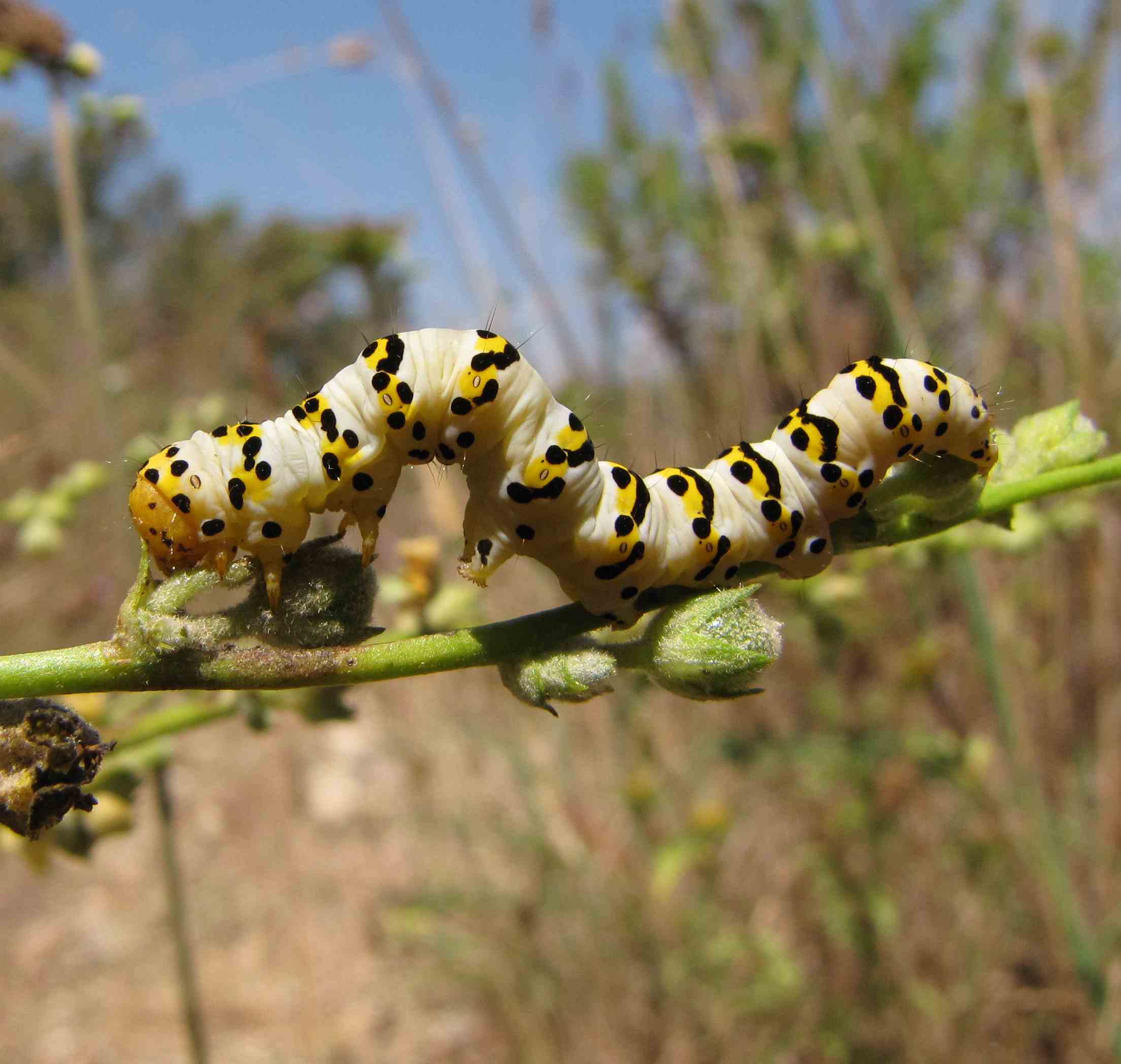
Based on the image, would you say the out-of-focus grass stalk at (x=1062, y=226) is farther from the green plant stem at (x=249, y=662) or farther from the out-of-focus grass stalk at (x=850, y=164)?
the green plant stem at (x=249, y=662)

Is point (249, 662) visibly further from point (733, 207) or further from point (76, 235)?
point (733, 207)

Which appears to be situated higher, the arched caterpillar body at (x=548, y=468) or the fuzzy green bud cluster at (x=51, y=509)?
the fuzzy green bud cluster at (x=51, y=509)

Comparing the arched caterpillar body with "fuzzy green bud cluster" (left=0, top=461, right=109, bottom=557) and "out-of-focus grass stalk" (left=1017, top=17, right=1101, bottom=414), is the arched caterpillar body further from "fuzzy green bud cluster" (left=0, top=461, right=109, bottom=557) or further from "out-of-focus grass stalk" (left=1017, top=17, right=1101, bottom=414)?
"out-of-focus grass stalk" (left=1017, top=17, right=1101, bottom=414)

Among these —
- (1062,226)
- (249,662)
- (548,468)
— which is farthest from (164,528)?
(1062,226)

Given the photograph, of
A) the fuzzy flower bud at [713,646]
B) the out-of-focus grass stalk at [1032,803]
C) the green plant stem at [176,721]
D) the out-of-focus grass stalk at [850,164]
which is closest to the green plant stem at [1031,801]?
the out-of-focus grass stalk at [1032,803]

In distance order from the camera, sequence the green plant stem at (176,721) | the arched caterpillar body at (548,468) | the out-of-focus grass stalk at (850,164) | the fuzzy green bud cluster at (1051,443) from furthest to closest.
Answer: the out-of-focus grass stalk at (850,164) < the green plant stem at (176,721) < the arched caterpillar body at (548,468) < the fuzzy green bud cluster at (1051,443)
